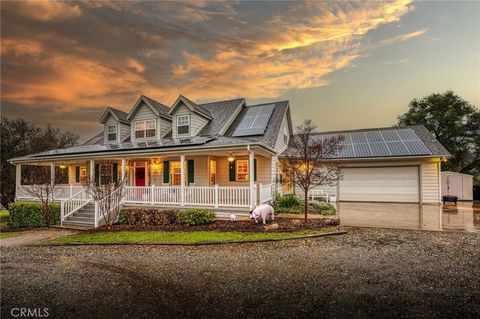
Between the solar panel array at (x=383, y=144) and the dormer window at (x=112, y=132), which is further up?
the dormer window at (x=112, y=132)

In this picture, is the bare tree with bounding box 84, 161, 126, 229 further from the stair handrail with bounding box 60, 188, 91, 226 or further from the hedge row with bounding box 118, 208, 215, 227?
the stair handrail with bounding box 60, 188, 91, 226

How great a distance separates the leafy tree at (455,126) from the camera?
25891 millimetres

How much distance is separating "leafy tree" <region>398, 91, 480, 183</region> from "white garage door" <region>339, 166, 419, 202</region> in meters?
15.9

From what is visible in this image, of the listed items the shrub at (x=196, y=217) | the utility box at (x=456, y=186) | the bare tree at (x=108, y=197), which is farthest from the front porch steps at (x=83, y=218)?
the utility box at (x=456, y=186)

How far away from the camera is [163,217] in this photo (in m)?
11.2

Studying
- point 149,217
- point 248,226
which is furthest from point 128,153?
point 248,226

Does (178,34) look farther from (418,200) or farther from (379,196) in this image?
(418,200)

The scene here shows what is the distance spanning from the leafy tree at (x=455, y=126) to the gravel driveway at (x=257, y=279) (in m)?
25.7

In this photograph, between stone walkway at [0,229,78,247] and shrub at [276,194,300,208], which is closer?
stone walkway at [0,229,78,247]

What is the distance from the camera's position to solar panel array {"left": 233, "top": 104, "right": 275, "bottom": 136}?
16.1m

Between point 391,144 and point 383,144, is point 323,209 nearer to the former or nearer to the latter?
point 383,144

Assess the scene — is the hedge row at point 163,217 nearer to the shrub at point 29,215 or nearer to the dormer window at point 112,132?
the shrub at point 29,215

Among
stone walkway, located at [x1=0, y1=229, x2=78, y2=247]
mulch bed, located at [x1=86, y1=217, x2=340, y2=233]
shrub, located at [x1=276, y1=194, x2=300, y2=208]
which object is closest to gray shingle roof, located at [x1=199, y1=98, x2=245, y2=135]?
shrub, located at [x1=276, y1=194, x2=300, y2=208]

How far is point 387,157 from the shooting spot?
1614 cm
